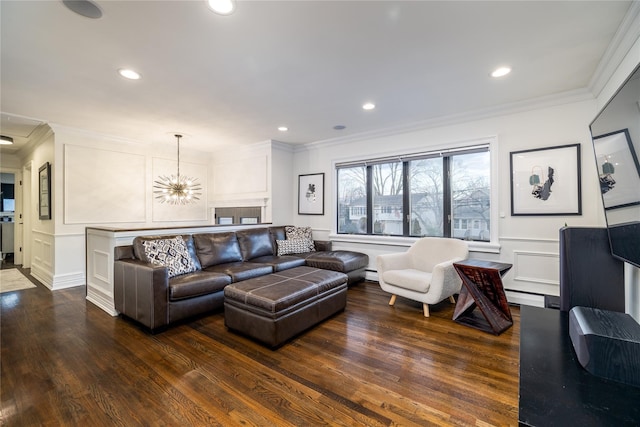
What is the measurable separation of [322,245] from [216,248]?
1.92m

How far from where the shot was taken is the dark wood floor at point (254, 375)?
1.62 meters

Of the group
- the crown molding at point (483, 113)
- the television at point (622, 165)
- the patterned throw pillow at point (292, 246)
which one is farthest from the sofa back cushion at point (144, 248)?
the television at point (622, 165)

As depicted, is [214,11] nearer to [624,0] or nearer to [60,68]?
[60,68]

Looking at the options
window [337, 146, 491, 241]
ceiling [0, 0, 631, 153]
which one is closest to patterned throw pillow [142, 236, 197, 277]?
ceiling [0, 0, 631, 153]

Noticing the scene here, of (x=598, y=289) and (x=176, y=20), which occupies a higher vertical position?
(x=176, y=20)

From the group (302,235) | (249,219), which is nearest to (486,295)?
(302,235)

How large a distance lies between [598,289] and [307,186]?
440 centimetres

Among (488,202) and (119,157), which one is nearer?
(488,202)

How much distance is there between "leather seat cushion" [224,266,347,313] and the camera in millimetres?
2426

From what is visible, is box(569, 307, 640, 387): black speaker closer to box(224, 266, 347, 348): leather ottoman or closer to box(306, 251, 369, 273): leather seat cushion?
box(224, 266, 347, 348): leather ottoman

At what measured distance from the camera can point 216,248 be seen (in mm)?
3764

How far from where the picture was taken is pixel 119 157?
5004 mm

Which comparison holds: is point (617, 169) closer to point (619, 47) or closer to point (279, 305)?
point (619, 47)

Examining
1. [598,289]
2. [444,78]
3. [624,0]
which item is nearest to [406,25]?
[444,78]
